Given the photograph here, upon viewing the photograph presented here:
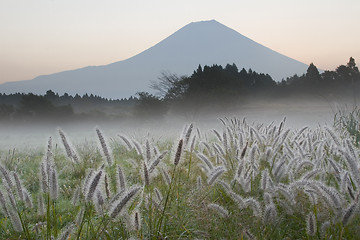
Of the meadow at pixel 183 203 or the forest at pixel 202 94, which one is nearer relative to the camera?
the meadow at pixel 183 203

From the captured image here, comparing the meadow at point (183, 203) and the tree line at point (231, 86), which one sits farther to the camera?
the tree line at point (231, 86)

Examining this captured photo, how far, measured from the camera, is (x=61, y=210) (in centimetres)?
393

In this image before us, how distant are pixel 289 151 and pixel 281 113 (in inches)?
1008

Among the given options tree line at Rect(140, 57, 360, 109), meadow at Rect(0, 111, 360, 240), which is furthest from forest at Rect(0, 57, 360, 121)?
meadow at Rect(0, 111, 360, 240)

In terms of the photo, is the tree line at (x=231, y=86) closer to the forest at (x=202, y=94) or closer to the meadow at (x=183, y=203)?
the forest at (x=202, y=94)

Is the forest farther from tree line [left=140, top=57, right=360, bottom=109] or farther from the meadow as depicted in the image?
the meadow

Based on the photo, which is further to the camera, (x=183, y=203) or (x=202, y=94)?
(x=202, y=94)

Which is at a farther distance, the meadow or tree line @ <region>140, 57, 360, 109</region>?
tree line @ <region>140, 57, 360, 109</region>

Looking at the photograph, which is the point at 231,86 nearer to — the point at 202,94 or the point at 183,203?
the point at 202,94

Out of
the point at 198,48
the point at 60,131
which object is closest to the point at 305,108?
the point at 60,131

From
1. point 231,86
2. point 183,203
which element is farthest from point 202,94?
point 183,203

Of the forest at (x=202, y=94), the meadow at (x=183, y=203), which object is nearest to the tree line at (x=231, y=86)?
the forest at (x=202, y=94)

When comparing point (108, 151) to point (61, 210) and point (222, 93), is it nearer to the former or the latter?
point (61, 210)

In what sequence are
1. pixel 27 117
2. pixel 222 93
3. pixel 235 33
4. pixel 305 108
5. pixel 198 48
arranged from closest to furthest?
pixel 27 117 < pixel 222 93 < pixel 305 108 < pixel 198 48 < pixel 235 33
